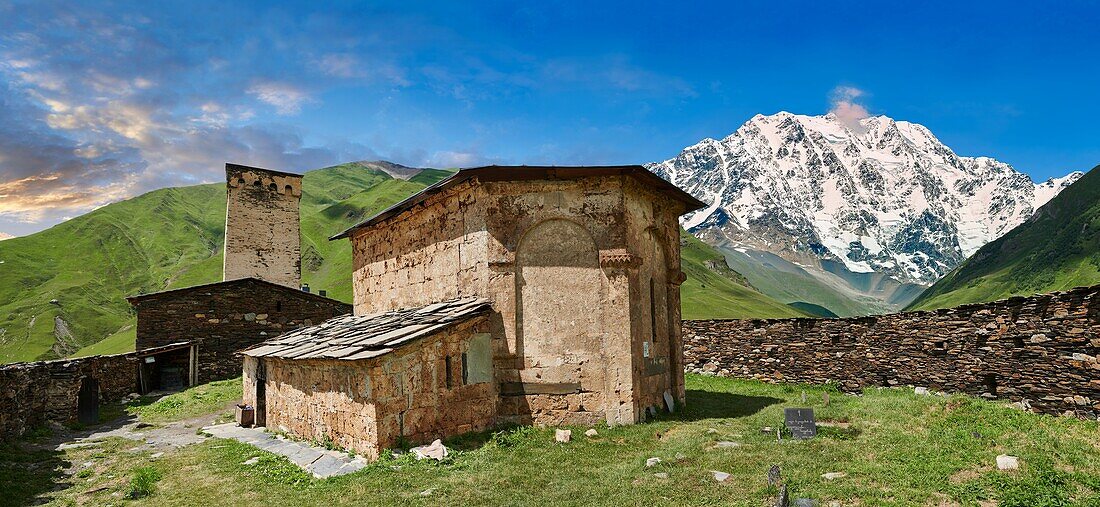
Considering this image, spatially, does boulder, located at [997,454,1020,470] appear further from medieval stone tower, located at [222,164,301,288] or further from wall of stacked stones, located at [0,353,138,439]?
medieval stone tower, located at [222,164,301,288]

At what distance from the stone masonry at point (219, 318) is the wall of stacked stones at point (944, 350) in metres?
16.3

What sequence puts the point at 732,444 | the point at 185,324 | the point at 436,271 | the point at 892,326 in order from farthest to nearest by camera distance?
the point at 185,324, the point at 892,326, the point at 436,271, the point at 732,444

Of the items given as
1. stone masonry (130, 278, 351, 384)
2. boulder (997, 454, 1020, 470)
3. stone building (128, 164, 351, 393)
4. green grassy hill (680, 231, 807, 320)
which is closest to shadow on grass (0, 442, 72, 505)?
stone building (128, 164, 351, 393)

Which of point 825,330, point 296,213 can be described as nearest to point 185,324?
point 296,213

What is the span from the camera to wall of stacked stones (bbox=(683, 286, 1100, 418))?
36.6ft

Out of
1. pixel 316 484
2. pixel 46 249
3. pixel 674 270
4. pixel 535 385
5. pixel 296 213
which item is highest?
pixel 46 249

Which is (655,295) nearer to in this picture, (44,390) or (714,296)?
(44,390)

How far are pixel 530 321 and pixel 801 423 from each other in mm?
5165

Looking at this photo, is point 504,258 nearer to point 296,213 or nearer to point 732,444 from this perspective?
point 732,444

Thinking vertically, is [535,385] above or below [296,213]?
below

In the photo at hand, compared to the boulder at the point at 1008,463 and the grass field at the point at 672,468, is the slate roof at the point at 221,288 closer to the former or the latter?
the grass field at the point at 672,468

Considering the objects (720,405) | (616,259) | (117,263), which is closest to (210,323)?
(616,259)

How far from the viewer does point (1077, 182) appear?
106688 millimetres

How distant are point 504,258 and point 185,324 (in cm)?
1788
